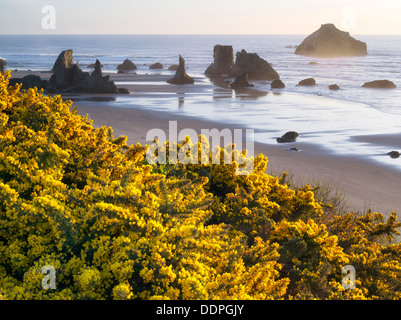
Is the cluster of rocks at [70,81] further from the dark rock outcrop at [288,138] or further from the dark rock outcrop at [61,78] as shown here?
the dark rock outcrop at [288,138]

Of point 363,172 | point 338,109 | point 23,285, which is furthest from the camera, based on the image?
point 338,109

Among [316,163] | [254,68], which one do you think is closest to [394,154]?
[316,163]

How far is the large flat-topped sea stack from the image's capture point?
12200 centimetres

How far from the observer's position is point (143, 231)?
2975 mm

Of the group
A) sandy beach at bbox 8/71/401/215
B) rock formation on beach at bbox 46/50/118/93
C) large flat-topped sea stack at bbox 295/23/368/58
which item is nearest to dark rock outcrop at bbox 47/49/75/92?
rock formation on beach at bbox 46/50/118/93

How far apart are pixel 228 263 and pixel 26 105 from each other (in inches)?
130

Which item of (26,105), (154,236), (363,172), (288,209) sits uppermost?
(26,105)

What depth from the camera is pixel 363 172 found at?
11.6 metres

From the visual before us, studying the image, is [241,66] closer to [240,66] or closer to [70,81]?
[240,66]

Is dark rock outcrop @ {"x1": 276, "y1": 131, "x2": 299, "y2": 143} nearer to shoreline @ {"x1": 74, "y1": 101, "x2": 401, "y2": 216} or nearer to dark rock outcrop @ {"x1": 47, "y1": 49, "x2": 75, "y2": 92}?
shoreline @ {"x1": 74, "y1": 101, "x2": 401, "y2": 216}

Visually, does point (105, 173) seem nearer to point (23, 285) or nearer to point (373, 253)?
point (23, 285)

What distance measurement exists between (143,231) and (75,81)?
30.3 m
